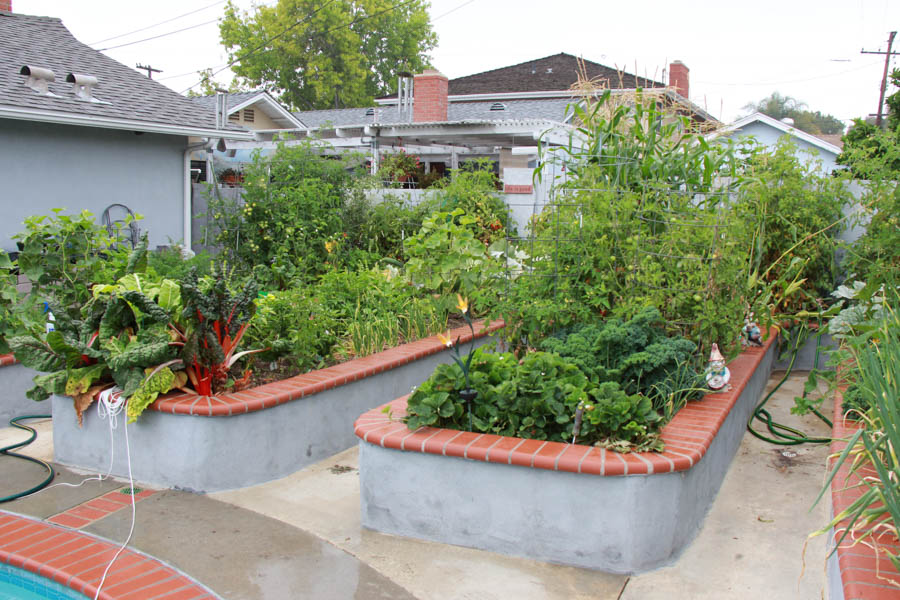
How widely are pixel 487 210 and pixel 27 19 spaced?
8296 millimetres

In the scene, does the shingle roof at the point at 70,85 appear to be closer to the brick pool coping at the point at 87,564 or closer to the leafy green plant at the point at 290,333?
the leafy green plant at the point at 290,333

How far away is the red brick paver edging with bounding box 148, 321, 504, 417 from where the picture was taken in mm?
4012

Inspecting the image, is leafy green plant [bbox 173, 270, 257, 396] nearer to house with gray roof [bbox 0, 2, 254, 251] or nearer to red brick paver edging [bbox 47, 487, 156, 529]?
red brick paver edging [bbox 47, 487, 156, 529]

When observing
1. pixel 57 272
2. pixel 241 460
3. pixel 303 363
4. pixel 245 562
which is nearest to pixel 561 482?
pixel 245 562

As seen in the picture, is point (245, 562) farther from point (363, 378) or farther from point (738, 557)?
point (738, 557)

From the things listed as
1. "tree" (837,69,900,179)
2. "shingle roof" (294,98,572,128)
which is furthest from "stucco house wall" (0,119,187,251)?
"tree" (837,69,900,179)

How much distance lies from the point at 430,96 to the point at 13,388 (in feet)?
46.6

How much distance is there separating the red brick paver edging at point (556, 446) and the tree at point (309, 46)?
36957mm

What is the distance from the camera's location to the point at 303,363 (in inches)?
193

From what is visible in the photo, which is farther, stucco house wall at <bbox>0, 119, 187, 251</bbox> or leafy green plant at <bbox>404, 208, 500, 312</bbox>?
stucco house wall at <bbox>0, 119, 187, 251</bbox>

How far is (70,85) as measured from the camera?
30.5ft

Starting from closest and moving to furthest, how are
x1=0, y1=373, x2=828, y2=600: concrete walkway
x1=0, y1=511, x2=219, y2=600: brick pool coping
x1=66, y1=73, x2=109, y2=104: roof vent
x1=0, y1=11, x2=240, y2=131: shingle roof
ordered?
x1=0, y1=511, x2=219, y2=600: brick pool coping
x1=0, y1=373, x2=828, y2=600: concrete walkway
x1=0, y1=11, x2=240, y2=131: shingle roof
x1=66, y1=73, x2=109, y2=104: roof vent

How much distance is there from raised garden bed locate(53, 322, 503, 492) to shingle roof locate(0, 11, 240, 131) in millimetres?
5097

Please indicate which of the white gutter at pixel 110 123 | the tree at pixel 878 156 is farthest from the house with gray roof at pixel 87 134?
the tree at pixel 878 156
